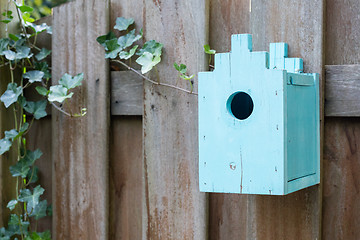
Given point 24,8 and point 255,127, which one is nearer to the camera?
point 255,127

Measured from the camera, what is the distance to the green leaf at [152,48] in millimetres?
1713

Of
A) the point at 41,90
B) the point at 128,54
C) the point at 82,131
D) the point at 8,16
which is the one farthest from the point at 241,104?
the point at 8,16

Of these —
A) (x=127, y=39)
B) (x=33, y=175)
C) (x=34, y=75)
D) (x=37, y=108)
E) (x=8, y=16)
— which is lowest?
(x=33, y=175)

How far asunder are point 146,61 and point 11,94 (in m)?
0.60

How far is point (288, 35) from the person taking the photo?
153cm

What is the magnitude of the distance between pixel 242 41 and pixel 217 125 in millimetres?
223

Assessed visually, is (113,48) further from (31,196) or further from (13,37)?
(31,196)

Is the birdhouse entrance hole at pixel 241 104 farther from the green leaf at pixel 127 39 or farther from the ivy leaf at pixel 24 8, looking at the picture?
the ivy leaf at pixel 24 8

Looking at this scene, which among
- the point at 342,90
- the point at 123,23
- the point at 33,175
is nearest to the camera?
the point at 342,90

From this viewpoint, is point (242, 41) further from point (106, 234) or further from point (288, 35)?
point (106, 234)

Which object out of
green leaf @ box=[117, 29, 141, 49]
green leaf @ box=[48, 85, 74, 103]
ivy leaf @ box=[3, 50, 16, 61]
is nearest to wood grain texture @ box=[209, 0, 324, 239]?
A: green leaf @ box=[117, 29, 141, 49]

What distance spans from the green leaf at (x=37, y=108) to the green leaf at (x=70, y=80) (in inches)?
6.1

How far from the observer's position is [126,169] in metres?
1.88

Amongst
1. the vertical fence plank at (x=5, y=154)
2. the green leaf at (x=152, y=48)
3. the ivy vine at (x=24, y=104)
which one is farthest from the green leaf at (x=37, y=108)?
the green leaf at (x=152, y=48)
